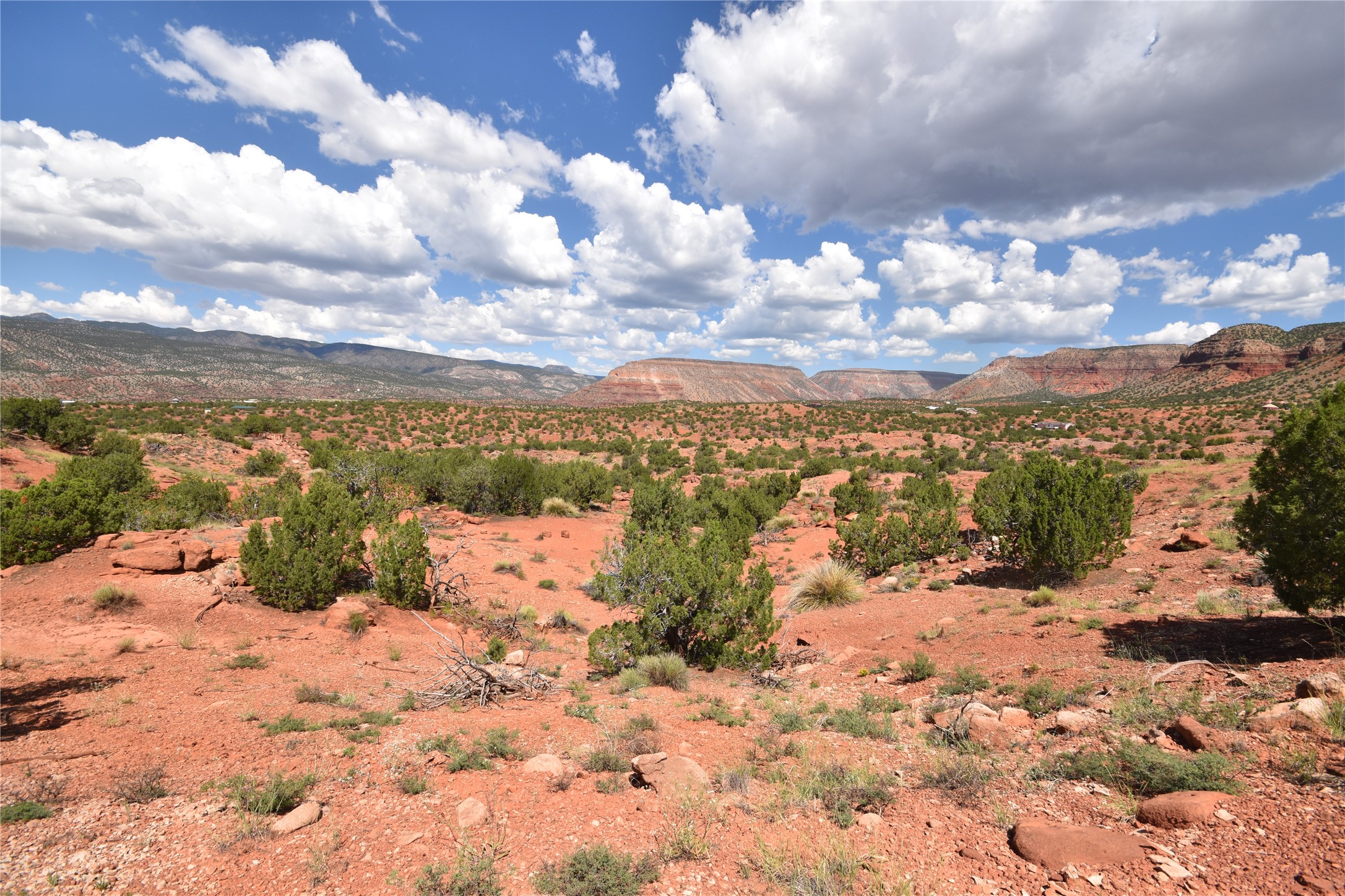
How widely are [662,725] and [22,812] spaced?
16.8 feet

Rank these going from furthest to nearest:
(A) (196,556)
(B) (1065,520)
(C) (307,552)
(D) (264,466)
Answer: (D) (264,466)
(B) (1065,520)
(A) (196,556)
(C) (307,552)

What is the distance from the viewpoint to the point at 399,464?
2156 cm

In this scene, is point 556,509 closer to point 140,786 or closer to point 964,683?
point 964,683


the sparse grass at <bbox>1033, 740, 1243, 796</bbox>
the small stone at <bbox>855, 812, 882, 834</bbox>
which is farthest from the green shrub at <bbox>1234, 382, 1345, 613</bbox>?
the small stone at <bbox>855, 812, 882, 834</bbox>

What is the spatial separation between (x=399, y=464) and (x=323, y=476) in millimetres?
10963

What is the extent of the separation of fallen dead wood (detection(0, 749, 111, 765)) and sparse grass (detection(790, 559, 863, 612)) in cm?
1067

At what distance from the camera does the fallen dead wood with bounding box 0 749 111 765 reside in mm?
4574

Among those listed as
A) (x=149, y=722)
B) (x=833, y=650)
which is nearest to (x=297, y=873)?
(x=149, y=722)

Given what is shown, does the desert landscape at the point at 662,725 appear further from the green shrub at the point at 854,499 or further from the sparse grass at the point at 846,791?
the green shrub at the point at 854,499

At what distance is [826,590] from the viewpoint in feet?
40.4

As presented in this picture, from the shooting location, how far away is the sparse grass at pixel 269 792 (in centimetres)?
425

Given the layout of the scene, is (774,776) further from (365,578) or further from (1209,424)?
(1209,424)

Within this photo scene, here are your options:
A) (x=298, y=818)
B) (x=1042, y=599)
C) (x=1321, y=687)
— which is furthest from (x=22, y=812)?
(x=1042, y=599)

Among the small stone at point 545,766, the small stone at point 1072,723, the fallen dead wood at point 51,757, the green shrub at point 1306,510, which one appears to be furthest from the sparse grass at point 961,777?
the fallen dead wood at point 51,757
